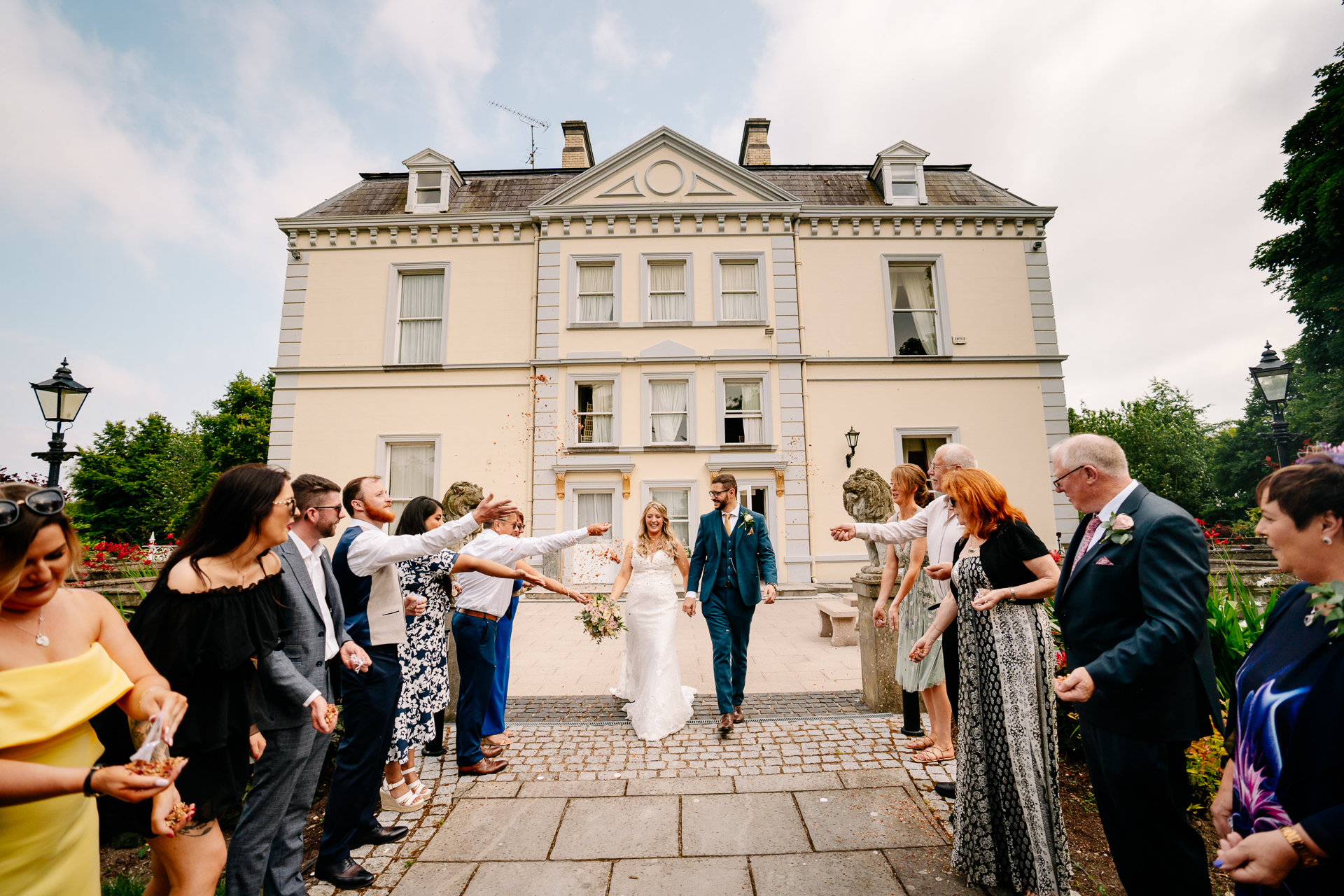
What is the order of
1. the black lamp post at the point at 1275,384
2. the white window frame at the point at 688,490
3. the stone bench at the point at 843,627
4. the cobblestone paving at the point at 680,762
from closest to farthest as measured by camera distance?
the cobblestone paving at the point at 680,762, the black lamp post at the point at 1275,384, the stone bench at the point at 843,627, the white window frame at the point at 688,490

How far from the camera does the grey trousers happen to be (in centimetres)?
241

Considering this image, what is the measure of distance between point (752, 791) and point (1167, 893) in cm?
227

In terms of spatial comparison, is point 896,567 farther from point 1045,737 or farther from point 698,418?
point 698,418

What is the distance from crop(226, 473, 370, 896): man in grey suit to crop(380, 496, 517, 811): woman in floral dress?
77 centimetres

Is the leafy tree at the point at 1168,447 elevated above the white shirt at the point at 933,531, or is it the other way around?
the leafy tree at the point at 1168,447

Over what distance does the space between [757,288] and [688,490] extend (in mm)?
5749

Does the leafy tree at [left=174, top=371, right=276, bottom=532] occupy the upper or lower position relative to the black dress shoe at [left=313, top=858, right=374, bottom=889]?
upper

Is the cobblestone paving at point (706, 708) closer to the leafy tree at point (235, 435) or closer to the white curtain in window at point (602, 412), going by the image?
the white curtain in window at point (602, 412)

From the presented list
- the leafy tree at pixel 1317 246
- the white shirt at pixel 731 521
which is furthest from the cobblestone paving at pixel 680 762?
the leafy tree at pixel 1317 246

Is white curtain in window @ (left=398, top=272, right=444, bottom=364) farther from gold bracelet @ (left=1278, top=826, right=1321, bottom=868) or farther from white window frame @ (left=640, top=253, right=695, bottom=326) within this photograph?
gold bracelet @ (left=1278, top=826, right=1321, bottom=868)

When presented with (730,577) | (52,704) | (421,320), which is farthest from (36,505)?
(421,320)

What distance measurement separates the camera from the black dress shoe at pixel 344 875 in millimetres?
2959

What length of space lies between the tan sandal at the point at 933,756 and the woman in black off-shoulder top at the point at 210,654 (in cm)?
419

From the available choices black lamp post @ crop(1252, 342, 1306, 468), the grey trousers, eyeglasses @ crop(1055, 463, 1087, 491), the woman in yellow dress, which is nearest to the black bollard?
eyeglasses @ crop(1055, 463, 1087, 491)
